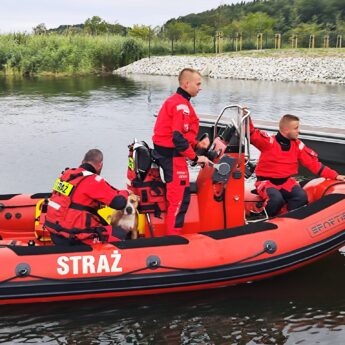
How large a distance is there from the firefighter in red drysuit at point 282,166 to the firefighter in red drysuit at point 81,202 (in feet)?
4.61

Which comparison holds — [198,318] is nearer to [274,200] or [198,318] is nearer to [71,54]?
[274,200]

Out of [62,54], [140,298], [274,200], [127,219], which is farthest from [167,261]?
[62,54]

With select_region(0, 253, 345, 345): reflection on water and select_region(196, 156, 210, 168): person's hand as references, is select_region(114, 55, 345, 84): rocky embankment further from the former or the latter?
select_region(0, 253, 345, 345): reflection on water

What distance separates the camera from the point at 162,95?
56.3 ft

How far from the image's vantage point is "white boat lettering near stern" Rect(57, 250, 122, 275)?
3719 millimetres

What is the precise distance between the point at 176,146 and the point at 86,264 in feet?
3.73

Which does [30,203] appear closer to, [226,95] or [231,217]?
[231,217]

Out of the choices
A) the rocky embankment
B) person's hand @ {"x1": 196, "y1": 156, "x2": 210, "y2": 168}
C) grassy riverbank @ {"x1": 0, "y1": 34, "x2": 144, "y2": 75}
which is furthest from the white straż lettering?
grassy riverbank @ {"x1": 0, "y1": 34, "x2": 144, "y2": 75}

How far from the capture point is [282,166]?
4711 mm

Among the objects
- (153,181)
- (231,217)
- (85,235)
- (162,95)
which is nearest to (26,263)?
(85,235)

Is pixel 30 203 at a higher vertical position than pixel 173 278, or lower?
higher

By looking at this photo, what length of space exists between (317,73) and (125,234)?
19432mm

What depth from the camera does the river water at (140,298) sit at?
3.62 m

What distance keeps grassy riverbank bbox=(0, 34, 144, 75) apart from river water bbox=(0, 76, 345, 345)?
29.5ft
